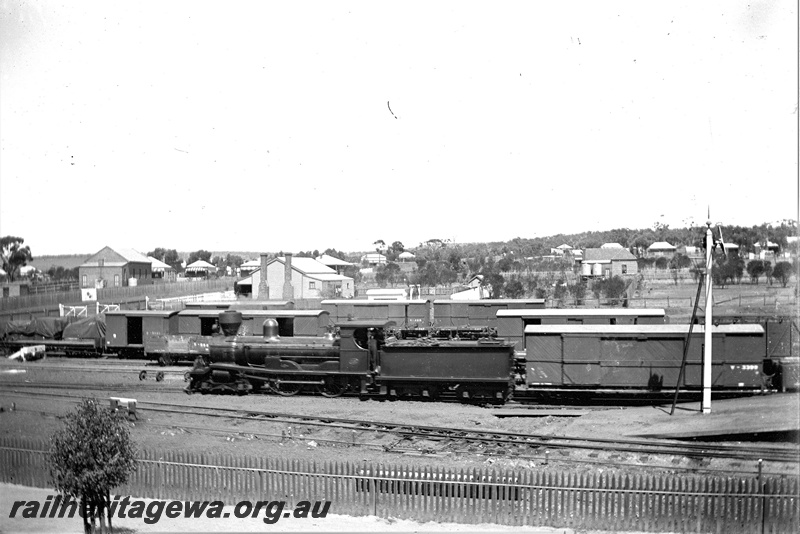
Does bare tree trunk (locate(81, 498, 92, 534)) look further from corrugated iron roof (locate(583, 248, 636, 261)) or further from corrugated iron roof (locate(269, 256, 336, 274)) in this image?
corrugated iron roof (locate(583, 248, 636, 261))

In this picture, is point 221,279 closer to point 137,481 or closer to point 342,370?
point 342,370

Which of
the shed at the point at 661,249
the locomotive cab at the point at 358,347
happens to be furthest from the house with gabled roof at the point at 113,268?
the shed at the point at 661,249

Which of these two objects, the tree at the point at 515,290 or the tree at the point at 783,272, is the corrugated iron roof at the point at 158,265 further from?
the tree at the point at 783,272

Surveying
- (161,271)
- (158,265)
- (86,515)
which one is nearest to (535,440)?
(86,515)

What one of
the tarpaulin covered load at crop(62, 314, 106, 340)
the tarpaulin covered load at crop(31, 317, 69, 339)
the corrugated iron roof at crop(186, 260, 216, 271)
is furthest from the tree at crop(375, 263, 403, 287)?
the tarpaulin covered load at crop(31, 317, 69, 339)

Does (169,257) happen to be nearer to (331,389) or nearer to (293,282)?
(293,282)

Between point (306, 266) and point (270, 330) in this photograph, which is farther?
point (306, 266)
